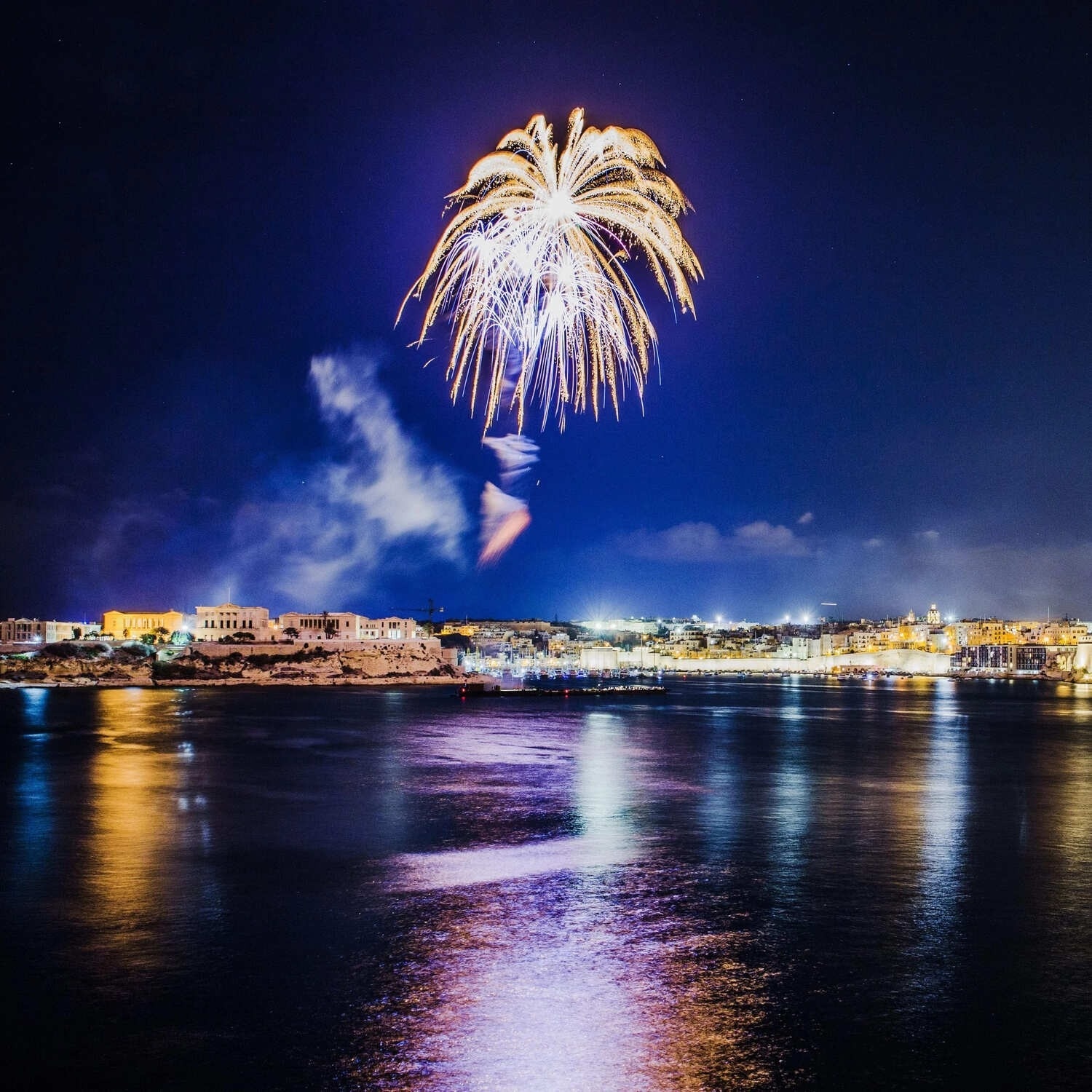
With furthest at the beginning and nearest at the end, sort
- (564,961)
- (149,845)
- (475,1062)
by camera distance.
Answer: (149,845) → (564,961) → (475,1062)

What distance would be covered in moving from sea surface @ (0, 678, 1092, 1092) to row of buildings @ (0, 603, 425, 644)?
6940 centimetres

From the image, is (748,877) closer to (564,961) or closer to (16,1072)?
(564,961)

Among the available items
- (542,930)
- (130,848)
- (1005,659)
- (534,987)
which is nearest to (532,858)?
(542,930)

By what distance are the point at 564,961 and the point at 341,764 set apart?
15212mm

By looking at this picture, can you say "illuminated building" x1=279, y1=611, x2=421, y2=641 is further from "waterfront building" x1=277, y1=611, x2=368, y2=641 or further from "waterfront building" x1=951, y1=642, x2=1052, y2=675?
"waterfront building" x1=951, y1=642, x2=1052, y2=675

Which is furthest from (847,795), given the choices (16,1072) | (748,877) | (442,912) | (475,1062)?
(16,1072)

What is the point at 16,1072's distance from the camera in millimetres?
5188

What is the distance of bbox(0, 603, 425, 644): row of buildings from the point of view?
3438 inches

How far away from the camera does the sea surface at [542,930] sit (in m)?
5.36

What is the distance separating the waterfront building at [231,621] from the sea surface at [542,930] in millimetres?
69459

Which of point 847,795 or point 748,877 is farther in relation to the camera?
point 847,795

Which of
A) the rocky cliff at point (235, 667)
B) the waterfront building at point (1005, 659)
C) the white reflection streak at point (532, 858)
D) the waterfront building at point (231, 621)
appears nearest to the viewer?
the white reflection streak at point (532, 858)

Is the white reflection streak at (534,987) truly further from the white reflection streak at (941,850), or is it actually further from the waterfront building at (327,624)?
the waterfront building at (327,624)

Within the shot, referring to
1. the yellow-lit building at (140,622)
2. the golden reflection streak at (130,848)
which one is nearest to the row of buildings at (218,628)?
the yellow-lit building at (140,622)
